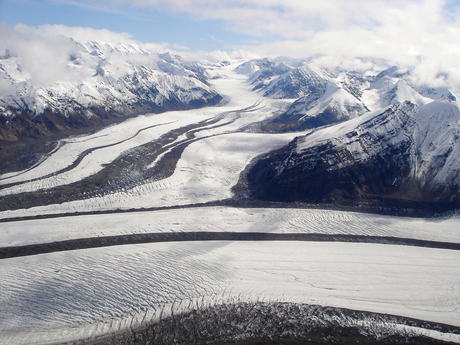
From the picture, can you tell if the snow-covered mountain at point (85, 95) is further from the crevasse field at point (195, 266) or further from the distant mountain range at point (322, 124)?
the crevasse field at point (195, 266)

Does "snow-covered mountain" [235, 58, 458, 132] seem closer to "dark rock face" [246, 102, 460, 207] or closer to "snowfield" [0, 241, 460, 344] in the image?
"dark rock face" [246, 102, 460, 207]

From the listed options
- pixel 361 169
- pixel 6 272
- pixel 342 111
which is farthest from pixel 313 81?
pixel 6 272

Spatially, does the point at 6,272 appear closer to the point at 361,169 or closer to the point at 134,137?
the point at 361,169

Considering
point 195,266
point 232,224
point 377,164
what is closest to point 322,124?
point 377,164

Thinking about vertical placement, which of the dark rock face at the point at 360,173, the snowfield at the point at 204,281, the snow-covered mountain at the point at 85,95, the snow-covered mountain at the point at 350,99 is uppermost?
the snow-covered mountain at the point at 85,95

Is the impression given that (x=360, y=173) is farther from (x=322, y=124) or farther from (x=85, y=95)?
(x=85, y=95)

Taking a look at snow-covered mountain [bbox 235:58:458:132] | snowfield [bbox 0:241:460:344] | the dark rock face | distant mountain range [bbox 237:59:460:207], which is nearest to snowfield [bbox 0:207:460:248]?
snowfield [bbox 0:241:460:344]

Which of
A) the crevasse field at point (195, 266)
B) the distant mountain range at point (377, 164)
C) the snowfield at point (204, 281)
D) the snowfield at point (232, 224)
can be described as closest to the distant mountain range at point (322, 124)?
the distant mountain range at point (377, 164)
